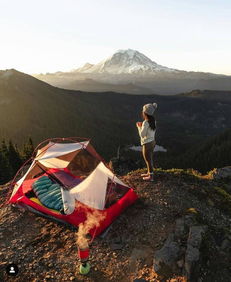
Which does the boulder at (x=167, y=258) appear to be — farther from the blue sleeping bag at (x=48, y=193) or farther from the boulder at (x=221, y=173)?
the boulder at (x=221, y=173)

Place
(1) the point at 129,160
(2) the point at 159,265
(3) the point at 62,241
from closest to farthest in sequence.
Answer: (2) the point at 159,265, (3) the point at 62,241, (1) the point at 129,160

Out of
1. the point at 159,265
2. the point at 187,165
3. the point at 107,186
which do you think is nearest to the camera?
the point at 159,265

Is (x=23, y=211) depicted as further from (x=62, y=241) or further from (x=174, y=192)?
(x=174, y=192)

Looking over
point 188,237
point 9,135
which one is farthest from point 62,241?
point 9,135

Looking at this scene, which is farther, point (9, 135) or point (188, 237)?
point (9, 135)

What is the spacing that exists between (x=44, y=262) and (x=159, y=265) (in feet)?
12.5

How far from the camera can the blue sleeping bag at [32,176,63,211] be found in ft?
37.1

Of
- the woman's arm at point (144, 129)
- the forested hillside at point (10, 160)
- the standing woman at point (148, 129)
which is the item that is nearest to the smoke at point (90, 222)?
the standing woman at point (148, 129)

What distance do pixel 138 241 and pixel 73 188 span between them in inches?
139

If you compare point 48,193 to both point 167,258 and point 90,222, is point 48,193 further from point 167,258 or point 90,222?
point 167,258

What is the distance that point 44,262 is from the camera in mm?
8922

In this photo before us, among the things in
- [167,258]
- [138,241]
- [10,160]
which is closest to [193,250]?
[167,258]

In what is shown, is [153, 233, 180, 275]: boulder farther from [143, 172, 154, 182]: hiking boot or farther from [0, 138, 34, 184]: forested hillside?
[0, 138, 34, 184]: forested hillside

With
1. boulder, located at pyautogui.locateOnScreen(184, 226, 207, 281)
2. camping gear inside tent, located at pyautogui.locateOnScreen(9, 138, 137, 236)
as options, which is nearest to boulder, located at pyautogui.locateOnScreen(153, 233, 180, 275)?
boulder, located at pyautogui.locateOnScreen(184, 226, 207, 281)
